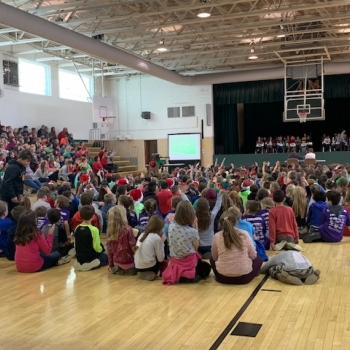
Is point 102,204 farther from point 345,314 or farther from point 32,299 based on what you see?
point 345,314

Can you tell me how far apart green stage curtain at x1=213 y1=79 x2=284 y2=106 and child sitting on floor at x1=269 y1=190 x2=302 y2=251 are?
14.0 meters

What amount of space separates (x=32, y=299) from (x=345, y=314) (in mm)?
2946

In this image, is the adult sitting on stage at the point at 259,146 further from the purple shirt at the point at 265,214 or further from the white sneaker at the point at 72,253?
the white sneaker at the point at 72,253

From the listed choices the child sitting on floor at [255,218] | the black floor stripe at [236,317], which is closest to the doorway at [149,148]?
the child sitting on floor at [255,218]

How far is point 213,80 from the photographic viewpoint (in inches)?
742

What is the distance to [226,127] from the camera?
20.8 metres

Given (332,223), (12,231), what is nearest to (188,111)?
(332,223)

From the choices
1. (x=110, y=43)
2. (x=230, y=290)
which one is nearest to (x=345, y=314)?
(x=230, y=290)

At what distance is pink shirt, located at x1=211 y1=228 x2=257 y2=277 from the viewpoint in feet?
15.0

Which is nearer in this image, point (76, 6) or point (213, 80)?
point (76, 6)

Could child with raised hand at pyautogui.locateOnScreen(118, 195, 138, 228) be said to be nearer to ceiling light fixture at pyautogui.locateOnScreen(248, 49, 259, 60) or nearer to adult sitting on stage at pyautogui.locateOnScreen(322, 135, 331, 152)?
ceiling light fixture at pyautogui.locateOnScreen(248, 49, 259, 60)

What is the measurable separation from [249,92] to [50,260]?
15.7 metres

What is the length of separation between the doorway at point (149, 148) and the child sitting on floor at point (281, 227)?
51.8 feet

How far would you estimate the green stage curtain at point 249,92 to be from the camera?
1922 cm
